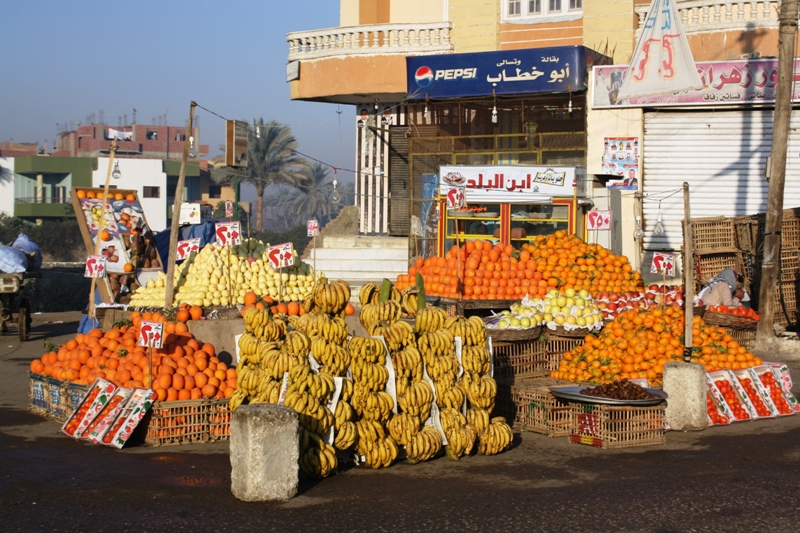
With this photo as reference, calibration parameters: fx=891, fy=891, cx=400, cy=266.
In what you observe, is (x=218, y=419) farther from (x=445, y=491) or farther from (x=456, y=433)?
(x=445, y=491)

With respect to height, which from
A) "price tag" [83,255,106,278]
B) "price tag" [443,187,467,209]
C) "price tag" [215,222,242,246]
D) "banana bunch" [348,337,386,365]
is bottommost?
"banana bunch" [348,337,386,365]

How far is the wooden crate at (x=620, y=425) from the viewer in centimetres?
Result: 852

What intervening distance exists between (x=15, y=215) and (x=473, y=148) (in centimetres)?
4716

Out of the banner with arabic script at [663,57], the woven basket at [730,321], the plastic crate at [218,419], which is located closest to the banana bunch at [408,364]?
the plastic crate at [218,419]

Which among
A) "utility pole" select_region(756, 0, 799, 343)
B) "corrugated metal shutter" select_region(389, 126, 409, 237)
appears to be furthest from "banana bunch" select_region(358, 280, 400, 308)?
"corrugated metal shutter" select_region(389, 126, 409, 237)

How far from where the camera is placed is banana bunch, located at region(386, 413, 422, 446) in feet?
25.5

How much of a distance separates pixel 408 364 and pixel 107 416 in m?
3.07

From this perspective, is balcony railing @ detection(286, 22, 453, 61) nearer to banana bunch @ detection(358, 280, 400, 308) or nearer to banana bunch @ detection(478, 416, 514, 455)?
banana bunch @ detection(358, 280, 400, 308)

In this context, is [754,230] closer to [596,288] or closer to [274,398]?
[596,288]

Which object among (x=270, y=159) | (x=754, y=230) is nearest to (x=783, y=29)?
(x=754, y=230)

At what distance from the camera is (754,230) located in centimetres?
1586

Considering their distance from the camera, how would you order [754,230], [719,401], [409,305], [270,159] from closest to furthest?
[409,305], [719,401], [754,230], [270,159]

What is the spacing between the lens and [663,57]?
52.7 ft

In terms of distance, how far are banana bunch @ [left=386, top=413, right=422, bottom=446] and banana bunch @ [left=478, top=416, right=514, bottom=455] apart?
0.77 metres
